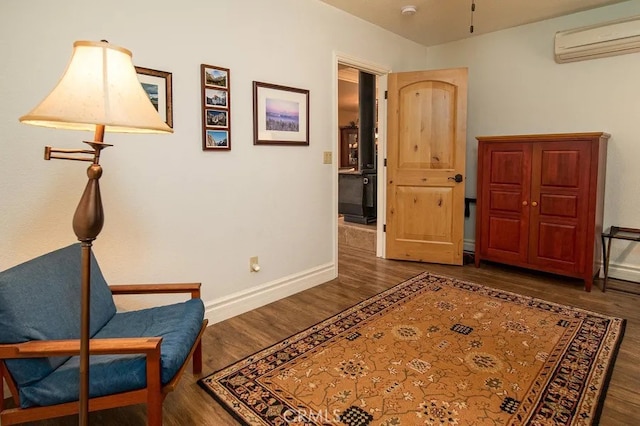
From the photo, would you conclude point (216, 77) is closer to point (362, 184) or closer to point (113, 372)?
point (113, 372)

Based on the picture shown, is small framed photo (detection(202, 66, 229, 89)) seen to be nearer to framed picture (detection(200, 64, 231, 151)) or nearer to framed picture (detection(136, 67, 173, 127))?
framed picture (detection(200, 64, 231, 151))

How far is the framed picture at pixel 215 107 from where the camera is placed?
2.56m

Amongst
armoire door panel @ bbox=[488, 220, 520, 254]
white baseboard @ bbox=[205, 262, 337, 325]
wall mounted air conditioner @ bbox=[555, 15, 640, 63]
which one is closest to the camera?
white baseboard @ bbox=[205, 262, 337, 325]

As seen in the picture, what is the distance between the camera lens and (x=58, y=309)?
1.56 metres

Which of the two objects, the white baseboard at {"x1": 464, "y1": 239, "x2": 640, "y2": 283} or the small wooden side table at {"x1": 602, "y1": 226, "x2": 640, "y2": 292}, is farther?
the white baseboard at {"x1": 464, "y1": 239, "x2": 640, "y2": 283}

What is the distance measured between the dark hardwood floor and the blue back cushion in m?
0.48

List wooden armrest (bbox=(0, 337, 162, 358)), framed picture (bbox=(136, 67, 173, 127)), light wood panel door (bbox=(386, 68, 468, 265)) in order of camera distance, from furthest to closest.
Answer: light wood panel door (bbox=(386, 68, 468, 265))
framed picture (bbox=(136, 67, 173, 127))
wooden armrest (bbox=(0, 337, 162, 358))

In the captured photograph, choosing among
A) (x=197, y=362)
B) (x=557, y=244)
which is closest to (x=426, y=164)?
(x=557, y=244)

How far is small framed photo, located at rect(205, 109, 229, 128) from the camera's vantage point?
2.59 meters

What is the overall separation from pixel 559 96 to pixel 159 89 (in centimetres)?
379

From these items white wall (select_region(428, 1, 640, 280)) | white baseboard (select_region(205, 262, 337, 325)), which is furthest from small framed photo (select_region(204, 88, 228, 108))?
white wall (select_region(428, 1, 640, 280))

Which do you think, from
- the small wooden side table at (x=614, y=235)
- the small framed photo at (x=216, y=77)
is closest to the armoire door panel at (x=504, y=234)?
the small wooden side table at (x=614, y=235)

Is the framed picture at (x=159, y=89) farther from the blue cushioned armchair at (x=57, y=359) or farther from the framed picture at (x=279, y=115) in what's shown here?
the blue cushioned armchair at (x=57, y=359)

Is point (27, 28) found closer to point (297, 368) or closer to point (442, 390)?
point (297, 368)
